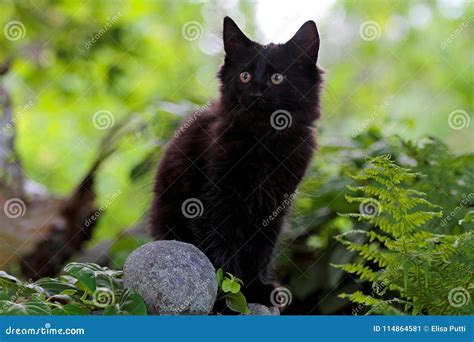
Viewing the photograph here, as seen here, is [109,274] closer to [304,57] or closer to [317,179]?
[304,57]

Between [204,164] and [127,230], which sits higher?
[204,164]

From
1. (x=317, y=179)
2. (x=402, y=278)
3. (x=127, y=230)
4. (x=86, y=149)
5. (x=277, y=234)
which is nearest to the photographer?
(x=402, y=278)

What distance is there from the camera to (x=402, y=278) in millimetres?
2426

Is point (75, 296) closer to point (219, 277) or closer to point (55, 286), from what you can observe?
point (55, 286)

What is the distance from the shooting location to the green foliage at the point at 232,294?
99.4 inches

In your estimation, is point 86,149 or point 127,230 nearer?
point 127,230

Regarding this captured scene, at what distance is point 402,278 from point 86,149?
4.00 m

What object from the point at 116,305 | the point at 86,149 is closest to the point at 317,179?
the point at 116,305

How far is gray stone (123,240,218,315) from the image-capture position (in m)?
2.33
